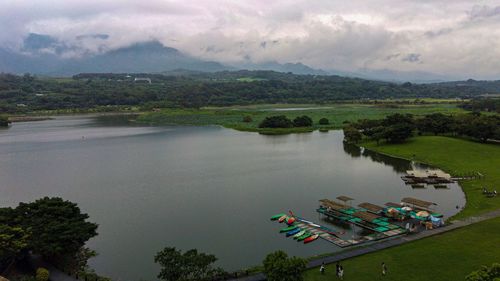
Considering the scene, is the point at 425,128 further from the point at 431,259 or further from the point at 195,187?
the point at 431,259

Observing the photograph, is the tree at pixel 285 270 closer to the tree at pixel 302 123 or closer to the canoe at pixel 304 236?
the canoe at pixel 304 236

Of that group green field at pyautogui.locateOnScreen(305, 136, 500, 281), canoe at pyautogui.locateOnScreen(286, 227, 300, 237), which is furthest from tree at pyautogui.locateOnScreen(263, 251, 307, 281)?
canoe at pyautogui.locateOnScreen(286, 227, 300, 237)

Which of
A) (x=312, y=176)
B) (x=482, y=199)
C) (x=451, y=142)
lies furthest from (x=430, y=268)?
(x=451, y=142)

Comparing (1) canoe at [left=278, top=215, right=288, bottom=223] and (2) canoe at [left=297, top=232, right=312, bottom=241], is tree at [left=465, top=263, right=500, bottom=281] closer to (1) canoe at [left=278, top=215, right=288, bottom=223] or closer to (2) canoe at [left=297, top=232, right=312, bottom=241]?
(2) canoe at [left=297, top=232, right=312, bottom=241]

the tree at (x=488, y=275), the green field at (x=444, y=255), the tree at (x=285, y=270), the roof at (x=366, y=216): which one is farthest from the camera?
the roof at (x=366, y=216)

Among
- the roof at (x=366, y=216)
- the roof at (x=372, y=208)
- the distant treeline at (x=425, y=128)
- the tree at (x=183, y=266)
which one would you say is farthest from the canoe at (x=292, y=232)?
the distant treeline at (x=425, y=128)

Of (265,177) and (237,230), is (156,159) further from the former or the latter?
(237,230)
